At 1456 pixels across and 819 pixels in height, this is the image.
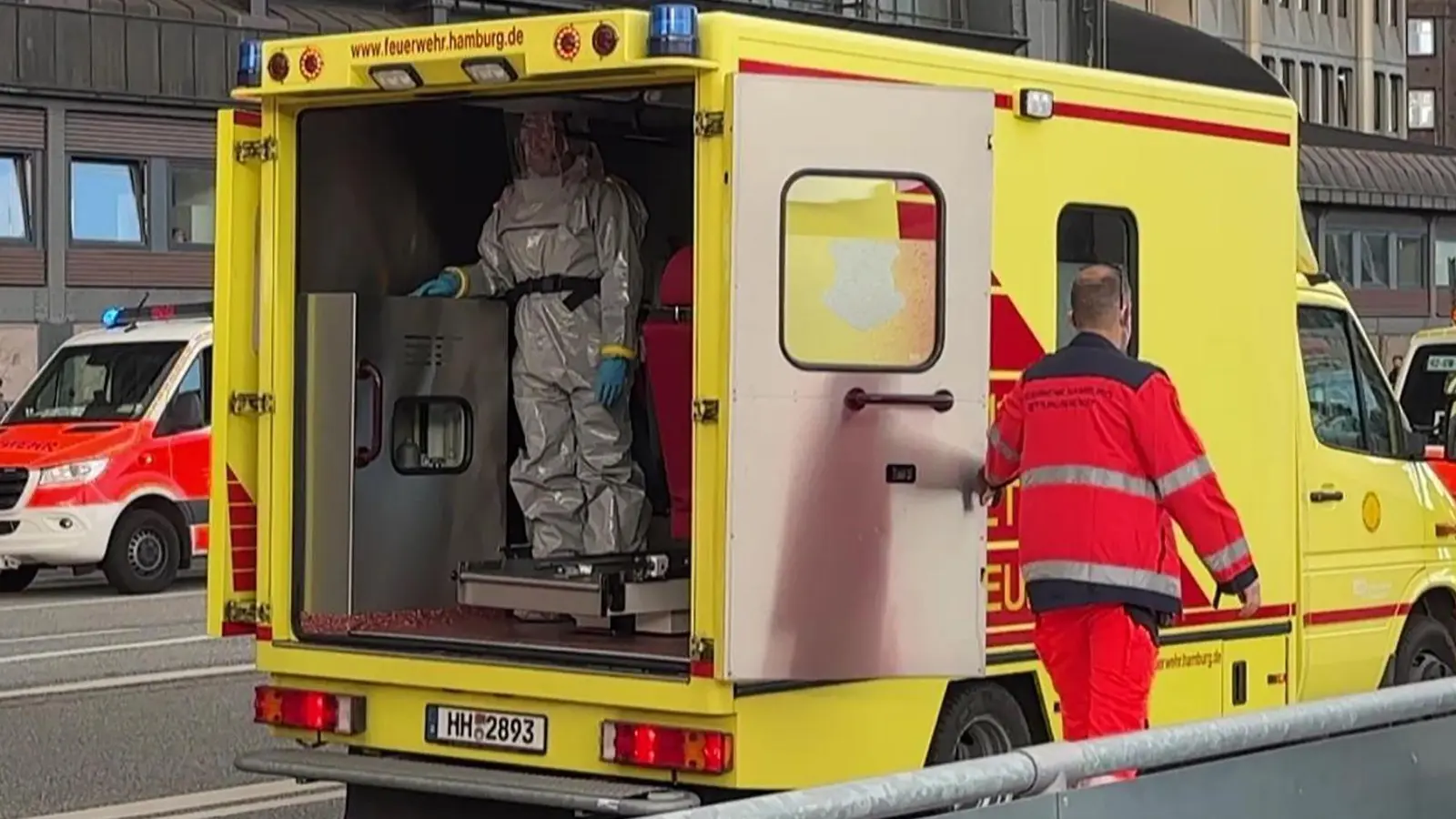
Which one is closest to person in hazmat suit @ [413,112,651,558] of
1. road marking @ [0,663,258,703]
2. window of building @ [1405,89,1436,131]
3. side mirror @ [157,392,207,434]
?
road marking @ [0,663,258,703]

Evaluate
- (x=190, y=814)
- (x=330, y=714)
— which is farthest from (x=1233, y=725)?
(x=190, y=814)

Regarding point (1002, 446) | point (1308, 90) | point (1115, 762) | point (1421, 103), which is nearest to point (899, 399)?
point (1002, 446)

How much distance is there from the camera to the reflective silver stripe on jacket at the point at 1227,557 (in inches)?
275

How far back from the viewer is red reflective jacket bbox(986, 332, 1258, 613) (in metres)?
6.98

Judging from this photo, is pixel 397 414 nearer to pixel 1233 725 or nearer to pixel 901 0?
pixel 1233 725

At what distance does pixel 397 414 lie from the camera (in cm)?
862

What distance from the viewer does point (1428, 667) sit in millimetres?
9930

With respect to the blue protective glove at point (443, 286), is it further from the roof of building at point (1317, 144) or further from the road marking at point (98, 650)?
the roof of building at point (1317, 144)

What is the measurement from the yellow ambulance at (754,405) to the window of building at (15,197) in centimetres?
2414

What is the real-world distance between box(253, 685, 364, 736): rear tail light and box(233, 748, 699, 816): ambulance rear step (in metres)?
0.09

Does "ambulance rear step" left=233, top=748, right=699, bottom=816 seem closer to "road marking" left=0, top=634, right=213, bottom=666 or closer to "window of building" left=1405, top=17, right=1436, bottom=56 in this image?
"road marking" left=0, top=634, right=213, bottom=666

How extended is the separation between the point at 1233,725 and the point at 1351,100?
2771 inches

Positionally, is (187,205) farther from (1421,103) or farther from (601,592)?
(1421,103)

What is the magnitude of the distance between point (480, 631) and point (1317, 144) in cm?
5298
